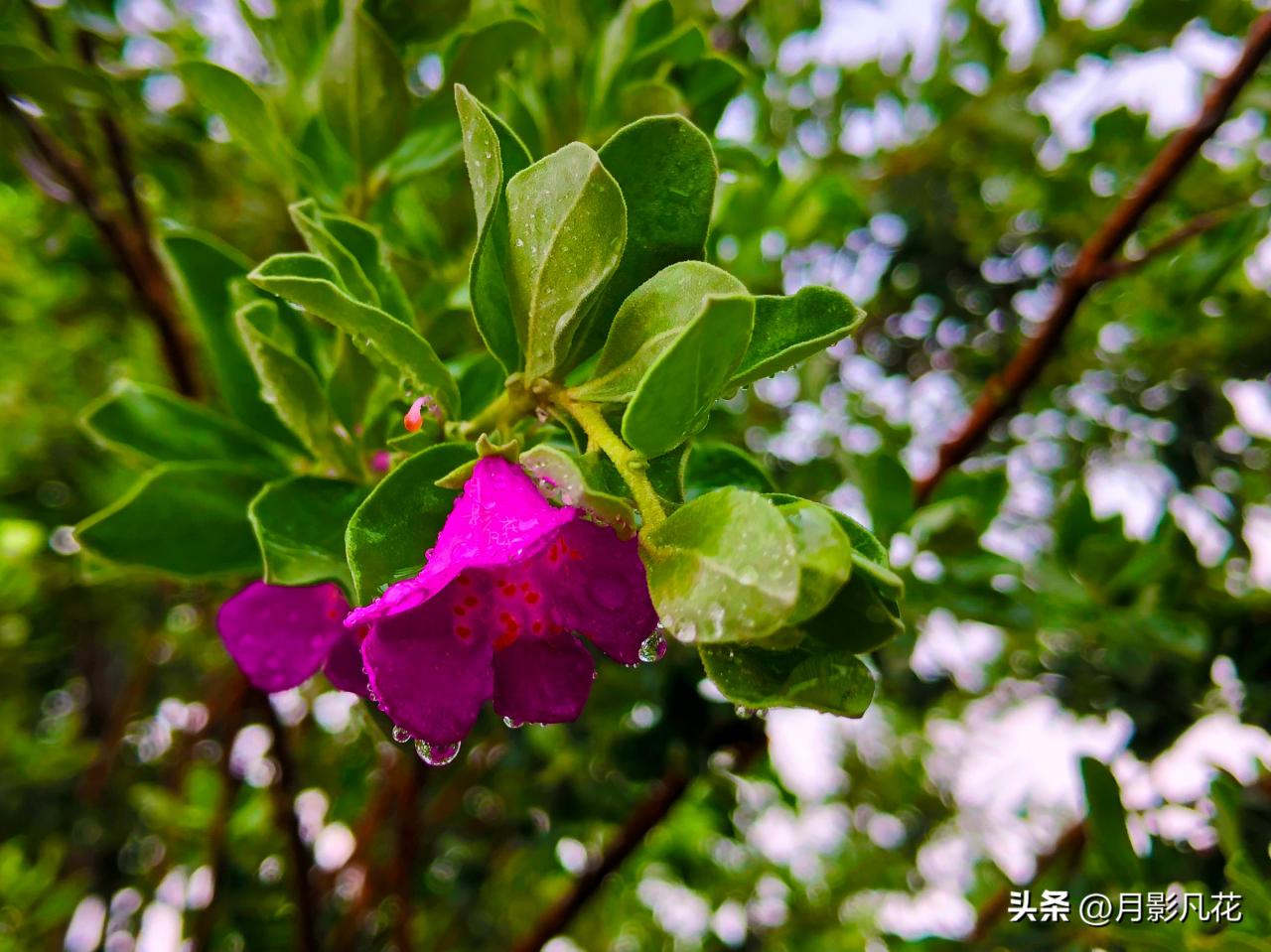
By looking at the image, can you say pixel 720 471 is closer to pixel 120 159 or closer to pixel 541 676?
pixel 541 676

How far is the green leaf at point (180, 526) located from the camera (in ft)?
2.03

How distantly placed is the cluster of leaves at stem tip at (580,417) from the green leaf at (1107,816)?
2.04 feet

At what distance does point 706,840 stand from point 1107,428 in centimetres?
129

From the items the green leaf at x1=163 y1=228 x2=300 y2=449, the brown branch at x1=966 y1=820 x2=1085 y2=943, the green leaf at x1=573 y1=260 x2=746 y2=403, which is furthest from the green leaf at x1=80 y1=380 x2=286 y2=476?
the brown branch at x1=966 y1=820 x2=1085 y2=943

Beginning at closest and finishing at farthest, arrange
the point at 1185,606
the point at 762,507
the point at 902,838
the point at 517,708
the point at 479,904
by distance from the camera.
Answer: the point at 762,507 < the point at 517,708 < the point at 1185,606 < the point at 479,904 < the point at 902,838

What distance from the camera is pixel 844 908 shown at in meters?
2.28

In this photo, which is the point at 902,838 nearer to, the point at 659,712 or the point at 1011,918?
the point at 1011,918

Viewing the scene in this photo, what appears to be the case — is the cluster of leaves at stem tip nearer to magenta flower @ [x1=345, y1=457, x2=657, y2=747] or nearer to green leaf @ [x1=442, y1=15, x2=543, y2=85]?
magenta flower @ [x1=345, y1=457, x2=657, y2=747]

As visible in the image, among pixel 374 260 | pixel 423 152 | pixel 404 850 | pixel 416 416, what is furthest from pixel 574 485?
pixel 404 850

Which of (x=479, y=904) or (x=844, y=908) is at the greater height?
(x=479, y=904)

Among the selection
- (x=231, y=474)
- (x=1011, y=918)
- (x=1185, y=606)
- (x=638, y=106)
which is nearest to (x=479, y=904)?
(x=1011, y=918)

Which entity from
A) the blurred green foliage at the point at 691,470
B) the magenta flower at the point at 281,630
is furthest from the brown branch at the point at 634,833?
the magenta flower at the point at 281,630

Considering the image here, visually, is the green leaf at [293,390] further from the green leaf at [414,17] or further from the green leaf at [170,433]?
the green leaf at [414,17]

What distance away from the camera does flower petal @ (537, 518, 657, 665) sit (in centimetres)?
47
